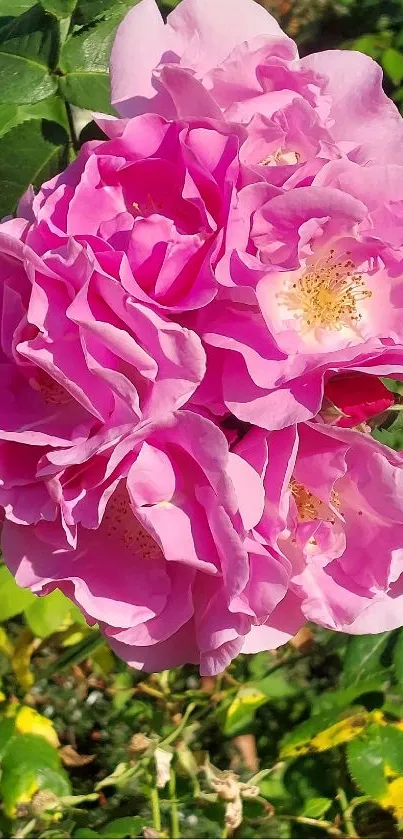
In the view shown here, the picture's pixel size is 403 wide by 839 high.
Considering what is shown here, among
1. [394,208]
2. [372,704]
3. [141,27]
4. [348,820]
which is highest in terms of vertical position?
[141,27]

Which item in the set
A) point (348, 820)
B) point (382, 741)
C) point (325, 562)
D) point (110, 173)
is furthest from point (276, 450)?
point (348, 820)

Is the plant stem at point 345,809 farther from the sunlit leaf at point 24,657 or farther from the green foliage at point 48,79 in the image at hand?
→ the green foliage at point 48,79

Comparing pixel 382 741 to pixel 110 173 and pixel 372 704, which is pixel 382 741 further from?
pixel 110 173

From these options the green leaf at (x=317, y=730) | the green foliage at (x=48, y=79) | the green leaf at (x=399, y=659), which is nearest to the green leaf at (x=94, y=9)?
the green foliage at (x=48, y=79)

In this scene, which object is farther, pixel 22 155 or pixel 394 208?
pixel 22 155

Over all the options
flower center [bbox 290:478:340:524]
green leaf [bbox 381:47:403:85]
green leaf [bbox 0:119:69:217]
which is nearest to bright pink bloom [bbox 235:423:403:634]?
flower center [bbox 290:478:340:524]

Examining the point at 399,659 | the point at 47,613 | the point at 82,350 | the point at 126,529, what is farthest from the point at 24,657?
the point at 82,350
